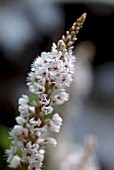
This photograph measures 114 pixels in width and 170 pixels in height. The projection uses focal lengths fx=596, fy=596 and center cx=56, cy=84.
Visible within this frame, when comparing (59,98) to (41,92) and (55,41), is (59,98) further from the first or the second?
(55,41)

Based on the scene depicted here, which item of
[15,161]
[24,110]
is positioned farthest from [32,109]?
[15,161]

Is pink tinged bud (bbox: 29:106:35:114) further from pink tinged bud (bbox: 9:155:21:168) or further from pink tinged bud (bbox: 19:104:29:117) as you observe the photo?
pink tinged bud (bbox: 9:155:21:168)

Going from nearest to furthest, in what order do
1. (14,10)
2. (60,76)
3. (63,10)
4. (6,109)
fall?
(60,76) → (6,109) → (14,10) → (63,10)

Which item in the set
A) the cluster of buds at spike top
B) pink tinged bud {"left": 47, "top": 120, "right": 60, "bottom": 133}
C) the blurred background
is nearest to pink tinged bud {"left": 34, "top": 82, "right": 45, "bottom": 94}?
the cluster of buds at spike top

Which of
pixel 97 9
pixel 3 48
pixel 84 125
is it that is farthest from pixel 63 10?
pixel 84 125

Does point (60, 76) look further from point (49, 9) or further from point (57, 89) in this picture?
point (49, 9)

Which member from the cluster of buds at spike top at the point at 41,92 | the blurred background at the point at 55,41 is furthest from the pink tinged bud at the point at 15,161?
the blurred background at the point at 55,41

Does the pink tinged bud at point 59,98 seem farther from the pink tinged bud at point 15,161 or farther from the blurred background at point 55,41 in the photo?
the blurred background at point 55,41
